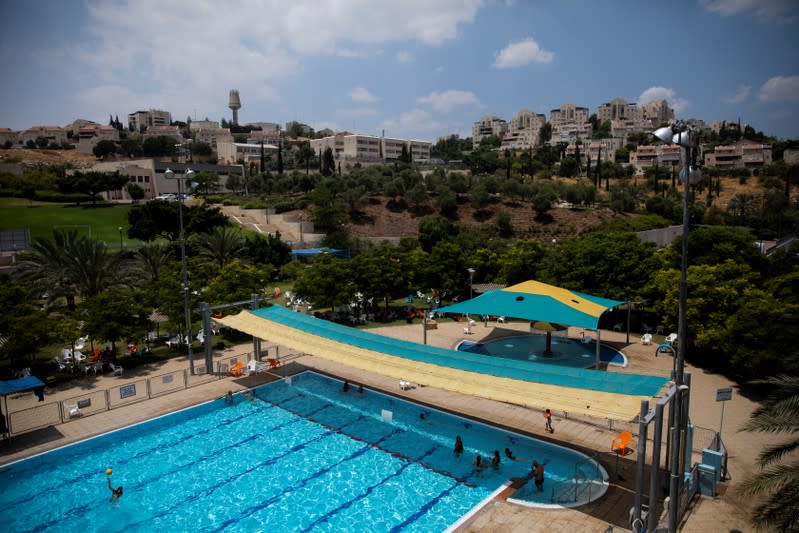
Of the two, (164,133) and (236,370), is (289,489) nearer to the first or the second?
(236,370)

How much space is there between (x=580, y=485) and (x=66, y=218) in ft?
246

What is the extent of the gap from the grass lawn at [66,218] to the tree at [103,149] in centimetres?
6843

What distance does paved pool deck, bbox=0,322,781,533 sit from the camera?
1233 cm

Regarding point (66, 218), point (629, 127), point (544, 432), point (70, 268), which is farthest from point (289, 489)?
point (629, 127)

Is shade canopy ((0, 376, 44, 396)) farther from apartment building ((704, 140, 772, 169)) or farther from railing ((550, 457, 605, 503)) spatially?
apartment building ((704, 140, 772, 169))

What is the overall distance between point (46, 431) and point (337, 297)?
16.3 meters

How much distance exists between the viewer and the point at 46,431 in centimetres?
1778

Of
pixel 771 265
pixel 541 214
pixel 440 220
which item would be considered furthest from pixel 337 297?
pixel 541 214

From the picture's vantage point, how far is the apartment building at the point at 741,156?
4798 inches

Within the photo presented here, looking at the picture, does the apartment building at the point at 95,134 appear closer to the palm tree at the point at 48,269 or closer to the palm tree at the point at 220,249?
the palm tree at the point at 220,249

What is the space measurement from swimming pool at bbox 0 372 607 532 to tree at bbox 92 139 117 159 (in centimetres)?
14041

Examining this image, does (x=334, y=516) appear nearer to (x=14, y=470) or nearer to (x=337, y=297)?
(x=14, y=470)

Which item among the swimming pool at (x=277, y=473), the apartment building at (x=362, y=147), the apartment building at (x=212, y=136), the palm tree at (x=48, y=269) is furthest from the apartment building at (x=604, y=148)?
the swimming pool at (x=277, y=473)

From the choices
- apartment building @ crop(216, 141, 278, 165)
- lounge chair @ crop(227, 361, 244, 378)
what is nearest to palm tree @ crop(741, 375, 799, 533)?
lounge chair @ crop(227, 361, 244, 378)
